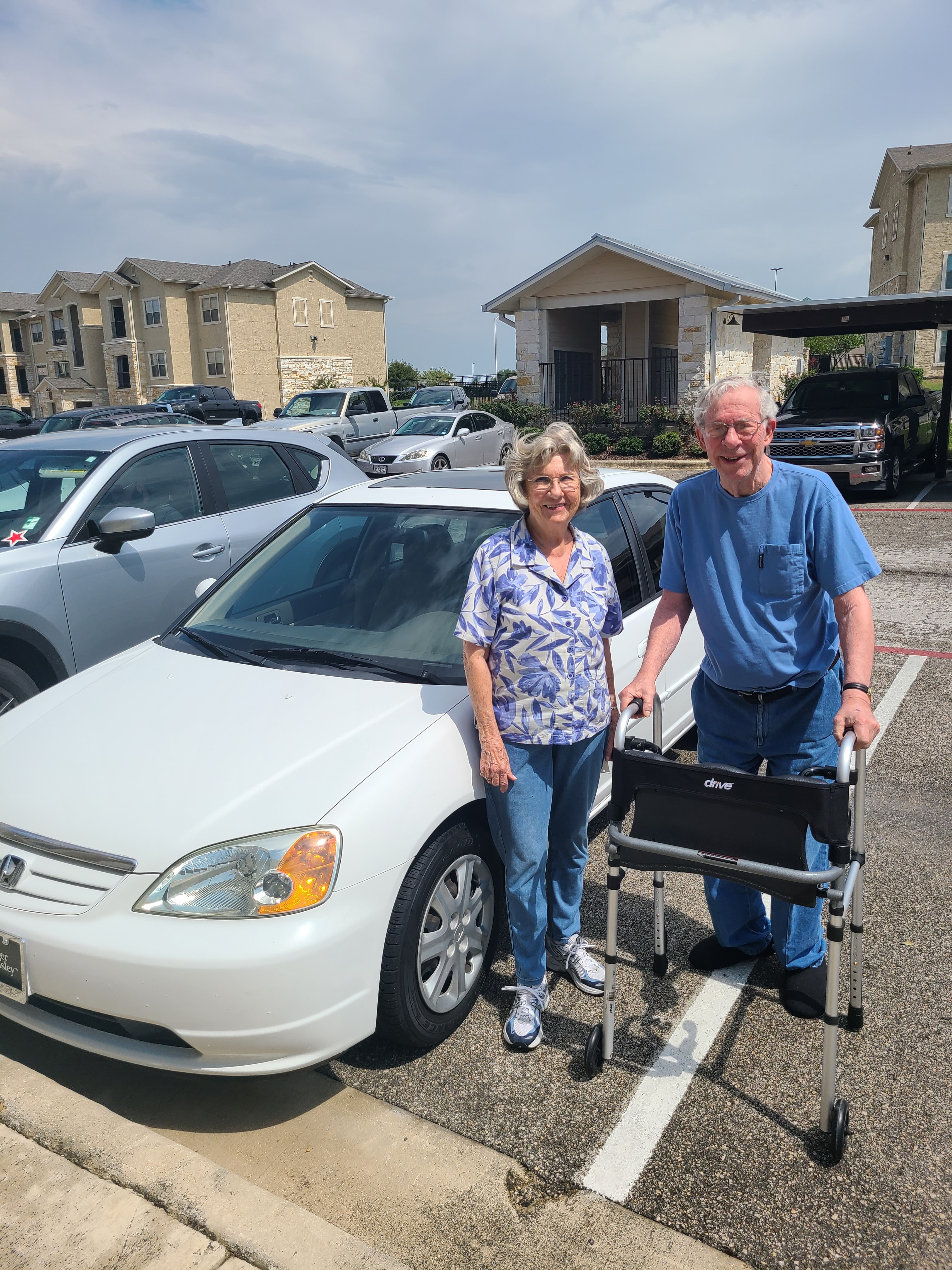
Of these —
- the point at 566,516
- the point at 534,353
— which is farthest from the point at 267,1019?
the point at 534,353

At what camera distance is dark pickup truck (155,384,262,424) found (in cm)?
2597

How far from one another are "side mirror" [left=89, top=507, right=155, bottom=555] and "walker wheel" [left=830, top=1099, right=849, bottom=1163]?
13.8 ft

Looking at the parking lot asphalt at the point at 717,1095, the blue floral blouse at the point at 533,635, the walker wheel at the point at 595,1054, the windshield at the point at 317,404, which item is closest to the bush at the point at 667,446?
the windshield at the point at 317,404

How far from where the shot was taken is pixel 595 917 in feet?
12.3

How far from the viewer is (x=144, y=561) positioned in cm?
541

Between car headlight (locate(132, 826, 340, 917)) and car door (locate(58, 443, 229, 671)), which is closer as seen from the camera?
car headlight (locate(132, 826, 340, 917))

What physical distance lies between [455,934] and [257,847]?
769 millimetres

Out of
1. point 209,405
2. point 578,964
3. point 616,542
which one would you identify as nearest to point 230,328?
point 209,405

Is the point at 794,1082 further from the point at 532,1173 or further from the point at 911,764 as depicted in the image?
the point at 911,764

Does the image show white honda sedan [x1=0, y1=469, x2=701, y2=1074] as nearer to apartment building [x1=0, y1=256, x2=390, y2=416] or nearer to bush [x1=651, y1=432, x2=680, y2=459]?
bush [x1=651, y1=432, x2=680, y2=459]

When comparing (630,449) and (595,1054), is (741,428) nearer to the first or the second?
(595,1054)

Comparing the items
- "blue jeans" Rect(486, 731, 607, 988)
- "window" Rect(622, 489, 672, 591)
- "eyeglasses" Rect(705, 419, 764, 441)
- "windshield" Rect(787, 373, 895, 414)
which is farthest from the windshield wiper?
"windshield" Rect(787, 373, 895, 414)

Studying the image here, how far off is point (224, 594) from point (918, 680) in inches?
187

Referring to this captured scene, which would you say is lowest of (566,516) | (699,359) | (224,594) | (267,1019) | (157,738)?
(267,1019)
